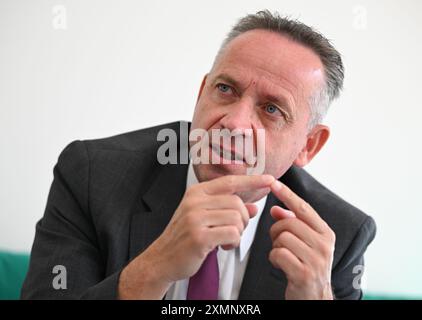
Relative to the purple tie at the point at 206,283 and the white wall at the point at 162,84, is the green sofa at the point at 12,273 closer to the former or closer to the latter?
the white wall at the point at 162,84

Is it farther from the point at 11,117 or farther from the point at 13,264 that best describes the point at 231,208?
the point at 11,117

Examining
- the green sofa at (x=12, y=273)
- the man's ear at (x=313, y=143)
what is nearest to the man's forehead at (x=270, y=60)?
the man's ear at (x=313, y=143)

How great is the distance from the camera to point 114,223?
1.40 m

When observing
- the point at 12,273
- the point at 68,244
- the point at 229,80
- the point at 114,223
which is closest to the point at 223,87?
the point at 229,80

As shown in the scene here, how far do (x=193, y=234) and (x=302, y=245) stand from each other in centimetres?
28

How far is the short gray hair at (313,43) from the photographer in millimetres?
1493

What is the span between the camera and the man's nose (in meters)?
1.30

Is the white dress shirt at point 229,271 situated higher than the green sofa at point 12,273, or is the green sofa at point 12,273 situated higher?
the white dress shirt at point 229,271

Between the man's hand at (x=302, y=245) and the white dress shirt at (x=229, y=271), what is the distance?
0.31 metres

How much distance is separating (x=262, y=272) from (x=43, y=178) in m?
1.57

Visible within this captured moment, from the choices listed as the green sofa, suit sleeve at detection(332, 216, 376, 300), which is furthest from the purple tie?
the green sofa

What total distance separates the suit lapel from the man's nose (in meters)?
0.32

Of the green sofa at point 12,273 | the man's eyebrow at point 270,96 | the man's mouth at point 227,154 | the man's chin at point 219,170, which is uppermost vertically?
the man's eyebrow at point 270,96

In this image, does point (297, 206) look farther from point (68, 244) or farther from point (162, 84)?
point (162, 84)
